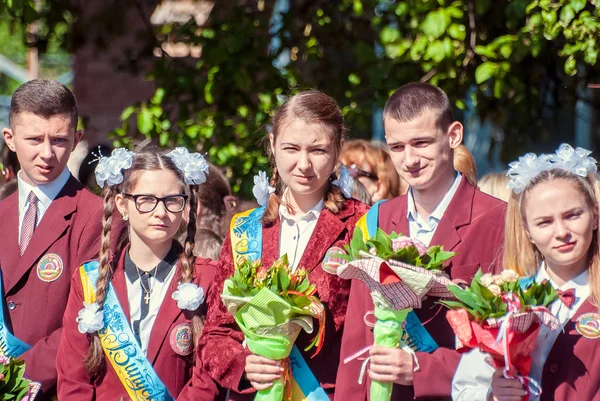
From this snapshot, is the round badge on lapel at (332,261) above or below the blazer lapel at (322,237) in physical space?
below

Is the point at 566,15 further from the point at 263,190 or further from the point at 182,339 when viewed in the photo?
the point at 182,339

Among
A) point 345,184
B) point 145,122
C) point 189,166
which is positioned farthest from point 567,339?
point 145,122

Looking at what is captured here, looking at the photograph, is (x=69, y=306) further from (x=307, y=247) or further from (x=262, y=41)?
(x=262, y=41)

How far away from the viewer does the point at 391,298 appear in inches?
142

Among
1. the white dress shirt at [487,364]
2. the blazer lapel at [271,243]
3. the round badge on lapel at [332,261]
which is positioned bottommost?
the white dress shirt at [487,364]

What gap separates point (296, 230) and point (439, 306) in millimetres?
738

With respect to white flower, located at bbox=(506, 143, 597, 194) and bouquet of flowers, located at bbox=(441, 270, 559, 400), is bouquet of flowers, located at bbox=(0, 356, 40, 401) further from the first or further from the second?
white flower, located at bbox=(506, 143, 597, 194)

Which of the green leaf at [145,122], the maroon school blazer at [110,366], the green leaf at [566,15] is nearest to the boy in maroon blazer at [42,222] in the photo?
the maroon school blazer at [110,366]

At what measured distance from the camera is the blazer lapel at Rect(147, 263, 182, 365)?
4.18m

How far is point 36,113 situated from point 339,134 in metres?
1.46

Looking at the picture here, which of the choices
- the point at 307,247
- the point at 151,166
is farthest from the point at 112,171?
the point at 307,247

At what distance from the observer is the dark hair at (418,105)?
13.6 ft

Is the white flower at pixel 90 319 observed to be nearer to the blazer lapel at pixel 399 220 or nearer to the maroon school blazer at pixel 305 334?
the maroon school blazer at pixel 305 334

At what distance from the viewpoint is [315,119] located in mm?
4211
